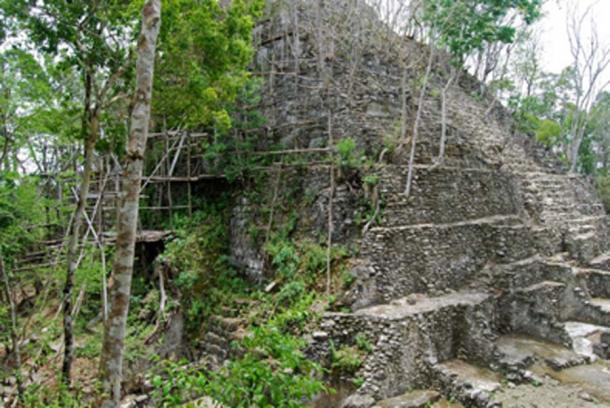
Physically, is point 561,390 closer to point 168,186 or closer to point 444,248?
point 444,248

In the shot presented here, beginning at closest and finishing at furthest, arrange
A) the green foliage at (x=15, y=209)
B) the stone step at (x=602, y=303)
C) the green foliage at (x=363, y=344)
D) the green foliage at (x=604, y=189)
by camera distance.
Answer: the green foliage at (x=363, y=344) < the green foliage at (x=15, y=209) < the stone step at (x=602, y=303) < the green foliage at (x=604, y=189)

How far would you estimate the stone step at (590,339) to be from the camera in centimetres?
941

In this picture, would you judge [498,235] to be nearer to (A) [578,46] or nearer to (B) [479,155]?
(B) [479,155]

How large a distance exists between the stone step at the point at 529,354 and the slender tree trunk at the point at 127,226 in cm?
680

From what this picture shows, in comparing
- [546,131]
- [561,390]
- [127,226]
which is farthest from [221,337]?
[546,131]

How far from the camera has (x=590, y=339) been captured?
10.2 meters

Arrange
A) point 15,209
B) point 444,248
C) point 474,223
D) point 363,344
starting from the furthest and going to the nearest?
point 474,223 < point 444,248 < point 15,209 < point 363,344

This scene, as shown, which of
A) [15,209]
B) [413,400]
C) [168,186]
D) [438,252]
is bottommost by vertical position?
[413,400]

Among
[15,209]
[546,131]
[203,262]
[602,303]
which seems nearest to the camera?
[15,209]

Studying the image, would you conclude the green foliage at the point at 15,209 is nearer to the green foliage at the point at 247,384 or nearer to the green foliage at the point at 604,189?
the green foliage at the point at 247,384

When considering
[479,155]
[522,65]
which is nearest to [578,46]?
[522,65]

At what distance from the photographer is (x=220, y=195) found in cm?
1256

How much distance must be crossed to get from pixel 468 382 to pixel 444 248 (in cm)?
338

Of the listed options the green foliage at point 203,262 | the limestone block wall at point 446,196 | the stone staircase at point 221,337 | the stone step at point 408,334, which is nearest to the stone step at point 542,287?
the stone step at point 408,334
